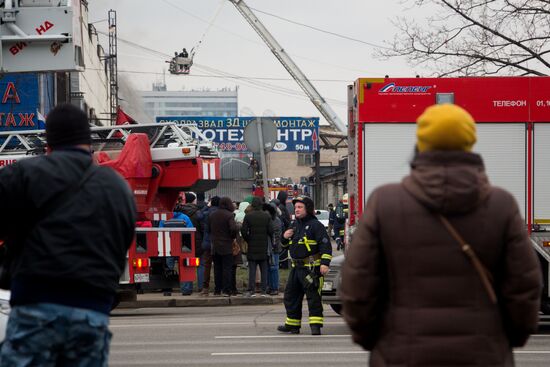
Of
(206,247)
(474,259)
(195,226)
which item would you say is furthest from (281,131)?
(474,259)

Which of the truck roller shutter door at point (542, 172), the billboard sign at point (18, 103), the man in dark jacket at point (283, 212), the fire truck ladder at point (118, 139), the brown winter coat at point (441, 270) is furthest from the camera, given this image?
the billboard sign at point (18, 103)

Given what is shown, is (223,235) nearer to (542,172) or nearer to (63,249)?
(542,172)

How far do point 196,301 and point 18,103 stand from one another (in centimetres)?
1412

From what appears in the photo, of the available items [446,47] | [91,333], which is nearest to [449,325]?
[91,333]

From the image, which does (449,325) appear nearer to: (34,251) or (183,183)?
(34,251)

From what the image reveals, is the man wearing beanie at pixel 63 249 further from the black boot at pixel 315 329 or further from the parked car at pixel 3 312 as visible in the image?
the black boot at pixel 315 329

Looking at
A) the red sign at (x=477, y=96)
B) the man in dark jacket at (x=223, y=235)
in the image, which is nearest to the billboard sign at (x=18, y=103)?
the man in dark jacket at (x=223, y=235)

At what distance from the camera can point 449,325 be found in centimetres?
468

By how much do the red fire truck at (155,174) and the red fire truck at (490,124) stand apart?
3871 mm

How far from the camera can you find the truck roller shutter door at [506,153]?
14.6 meters

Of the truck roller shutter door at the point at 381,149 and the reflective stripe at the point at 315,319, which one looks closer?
the reflective stripe at the point at 315,319

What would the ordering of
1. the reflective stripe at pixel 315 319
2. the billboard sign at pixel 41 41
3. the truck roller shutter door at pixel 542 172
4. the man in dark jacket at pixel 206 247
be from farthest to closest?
the man in dark jacket at pixel 206 247 → the billboard sign at pixel 41 41 → the truck roller shutter door at pixel 542 172 → the reflective stripe at pixel 315 319

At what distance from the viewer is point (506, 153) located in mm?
14656

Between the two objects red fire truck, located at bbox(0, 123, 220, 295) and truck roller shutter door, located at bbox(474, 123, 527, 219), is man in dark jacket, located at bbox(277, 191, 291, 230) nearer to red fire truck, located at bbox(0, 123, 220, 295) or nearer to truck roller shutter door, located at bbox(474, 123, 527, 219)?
red fire truck, located at bbox(0, 123, 220, 295)
